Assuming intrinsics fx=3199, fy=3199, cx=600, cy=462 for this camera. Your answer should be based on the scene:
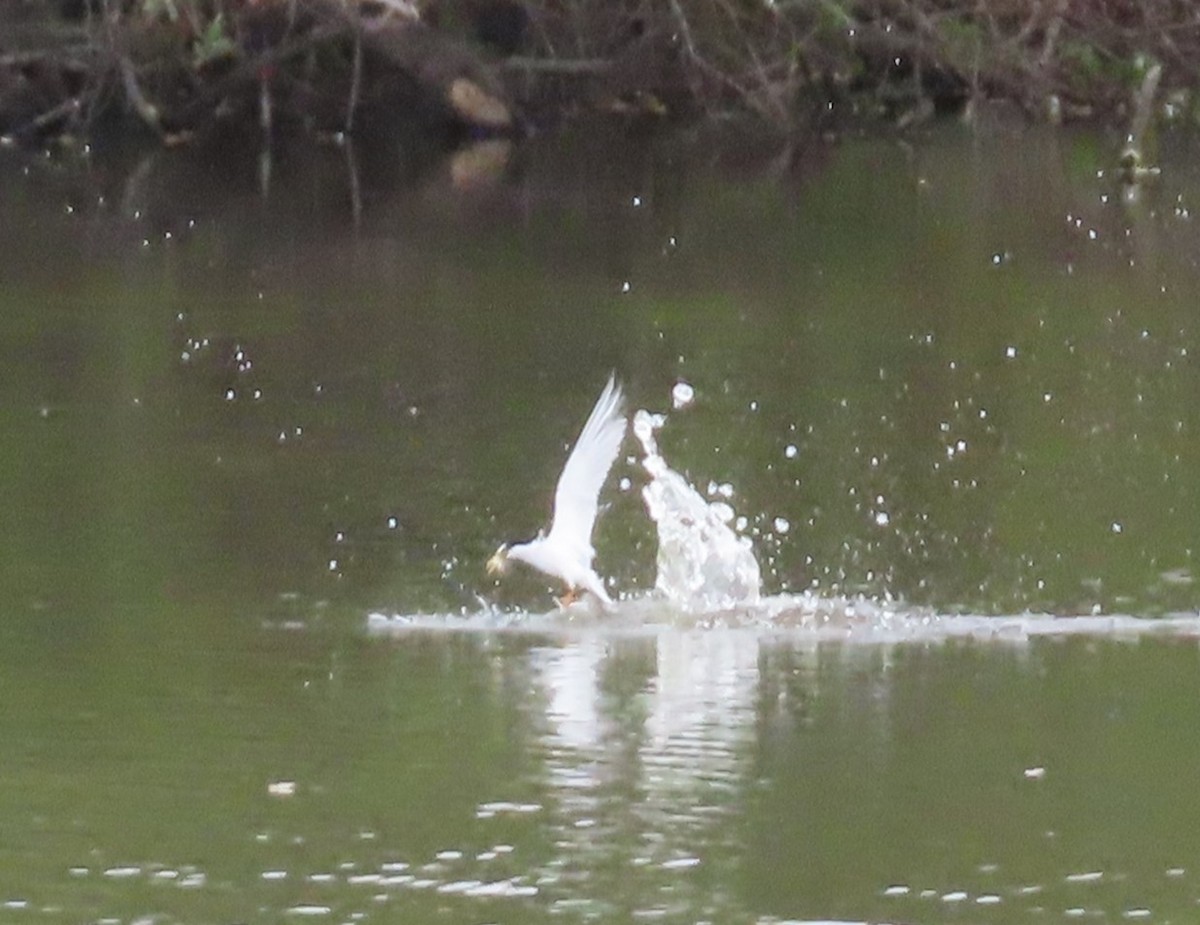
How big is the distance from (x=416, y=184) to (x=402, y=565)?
17.5 metres

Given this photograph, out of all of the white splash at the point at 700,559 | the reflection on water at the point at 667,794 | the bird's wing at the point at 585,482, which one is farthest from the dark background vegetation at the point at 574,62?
the reflection on water at the point at 667,794

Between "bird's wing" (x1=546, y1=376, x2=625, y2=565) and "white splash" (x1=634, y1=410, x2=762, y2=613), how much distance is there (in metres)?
0.35

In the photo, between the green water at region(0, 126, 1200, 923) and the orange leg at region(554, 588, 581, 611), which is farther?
the orange leg at region(554, 588, 581, 611)

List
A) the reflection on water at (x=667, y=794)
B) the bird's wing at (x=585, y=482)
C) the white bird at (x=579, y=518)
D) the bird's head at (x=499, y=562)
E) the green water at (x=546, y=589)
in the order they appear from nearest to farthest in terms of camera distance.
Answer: the reflection on water at (x=667, y=794)
the green water at (x=546, y=589)
the white bird at (x=579, y=518)
the bird's wing at (x=585, y=482)
the bird's head at (x=499, y=562)

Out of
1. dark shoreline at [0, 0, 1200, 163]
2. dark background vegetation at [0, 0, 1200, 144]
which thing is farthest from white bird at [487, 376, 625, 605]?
dark shoreline at [0, 0, 1200, 163]

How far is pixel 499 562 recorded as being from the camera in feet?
33.4

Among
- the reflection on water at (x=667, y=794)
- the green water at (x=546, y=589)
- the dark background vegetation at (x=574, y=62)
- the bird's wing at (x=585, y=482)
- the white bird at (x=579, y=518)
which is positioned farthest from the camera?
the dark background vegetation at (x=574, y=62)

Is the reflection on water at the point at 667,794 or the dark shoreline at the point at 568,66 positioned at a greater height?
the dark shoreline at the point at 568,66

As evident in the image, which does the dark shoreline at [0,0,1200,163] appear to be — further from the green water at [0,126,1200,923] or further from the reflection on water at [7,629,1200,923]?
the reflection on water at [7,629,1200,923]

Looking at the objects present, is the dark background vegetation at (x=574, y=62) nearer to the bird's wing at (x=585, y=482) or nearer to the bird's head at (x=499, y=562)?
the bird's head at (x=499, y=562)

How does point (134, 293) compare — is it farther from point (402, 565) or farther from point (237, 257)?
point (402, 565)

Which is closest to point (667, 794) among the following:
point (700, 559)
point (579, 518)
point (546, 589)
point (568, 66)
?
point (579, 518)

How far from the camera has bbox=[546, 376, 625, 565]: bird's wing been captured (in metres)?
10.0

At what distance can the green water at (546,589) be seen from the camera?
7.19m
